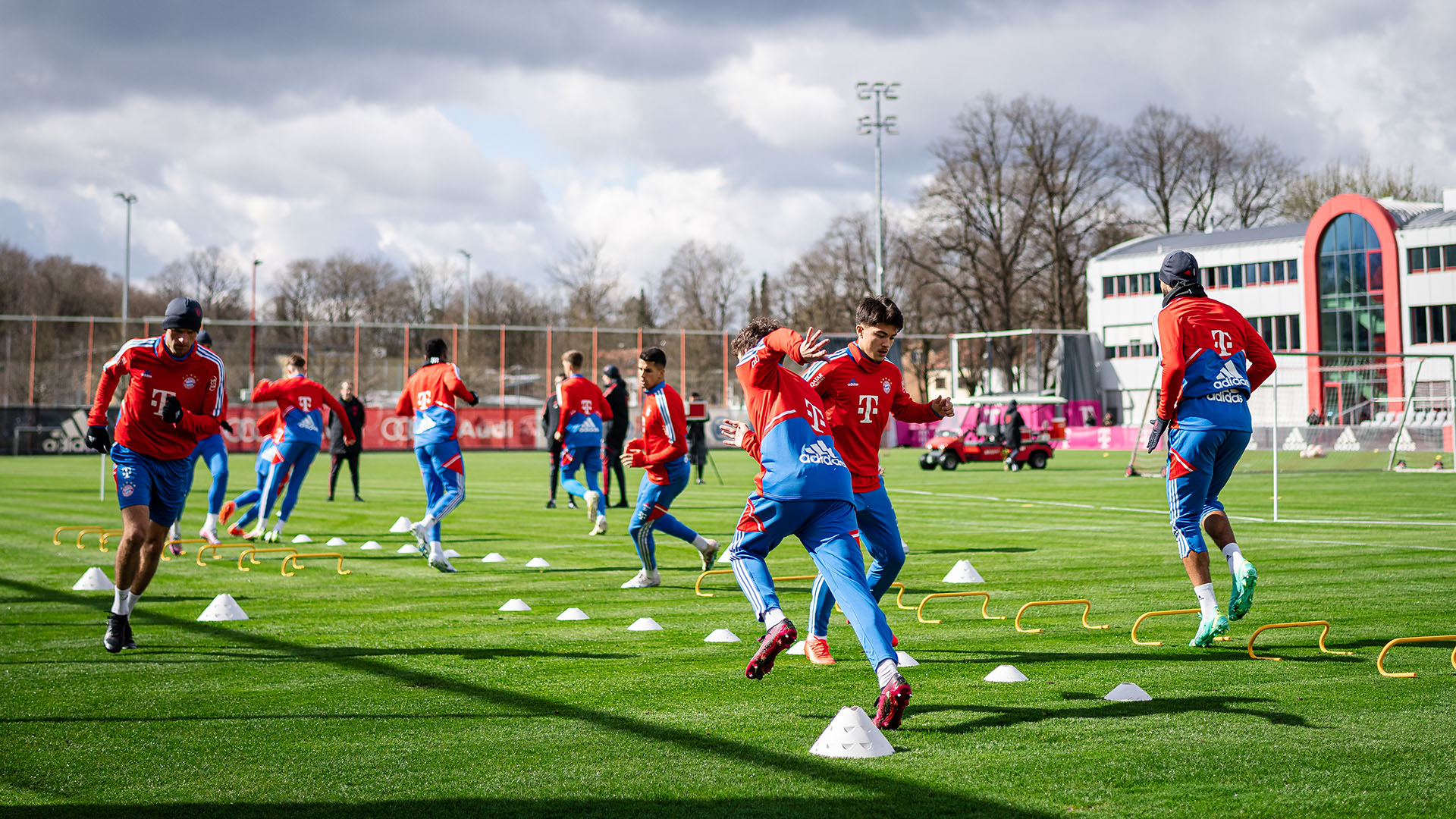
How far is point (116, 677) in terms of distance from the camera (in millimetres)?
6445

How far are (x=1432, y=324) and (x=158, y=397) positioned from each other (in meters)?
58.9

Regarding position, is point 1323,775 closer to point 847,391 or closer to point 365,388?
point 847,391

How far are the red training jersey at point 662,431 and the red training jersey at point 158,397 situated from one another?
345 cm

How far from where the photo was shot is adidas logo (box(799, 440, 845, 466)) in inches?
221

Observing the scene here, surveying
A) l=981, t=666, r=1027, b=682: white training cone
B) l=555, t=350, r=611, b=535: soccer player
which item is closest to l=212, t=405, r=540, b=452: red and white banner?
l=555, t=350, r=611, b=535: soccer player

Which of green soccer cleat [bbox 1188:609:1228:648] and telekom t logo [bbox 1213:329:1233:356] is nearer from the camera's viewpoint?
green soccer cleat [bbox 1188:609:1228:648]

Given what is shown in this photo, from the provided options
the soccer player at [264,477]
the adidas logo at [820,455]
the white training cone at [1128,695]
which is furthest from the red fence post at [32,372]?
the white training cone at [1128,695]

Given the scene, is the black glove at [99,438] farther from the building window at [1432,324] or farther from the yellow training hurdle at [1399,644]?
the building window at [1432,324]

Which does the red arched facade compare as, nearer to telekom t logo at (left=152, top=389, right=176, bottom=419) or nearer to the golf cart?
the golf cart

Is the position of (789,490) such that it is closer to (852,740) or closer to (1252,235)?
(852,740)

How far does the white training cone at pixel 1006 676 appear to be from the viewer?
6066 mm

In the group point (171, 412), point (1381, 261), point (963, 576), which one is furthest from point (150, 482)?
point (1381, 261)

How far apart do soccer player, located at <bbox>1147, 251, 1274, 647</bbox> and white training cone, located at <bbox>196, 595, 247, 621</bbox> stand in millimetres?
5985

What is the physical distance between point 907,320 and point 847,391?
208 ft
